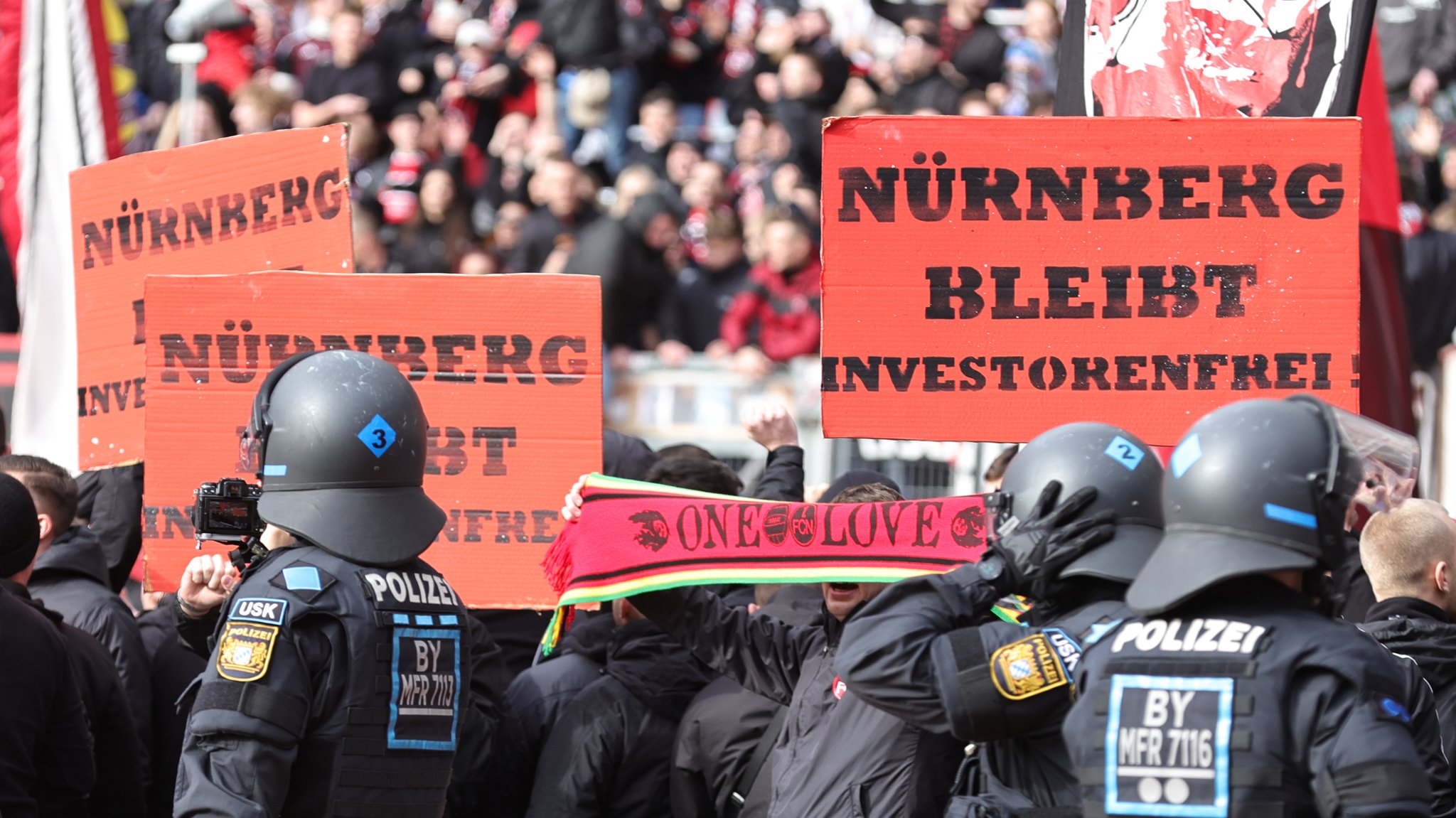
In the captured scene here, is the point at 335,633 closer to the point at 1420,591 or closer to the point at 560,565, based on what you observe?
the point at 560,565

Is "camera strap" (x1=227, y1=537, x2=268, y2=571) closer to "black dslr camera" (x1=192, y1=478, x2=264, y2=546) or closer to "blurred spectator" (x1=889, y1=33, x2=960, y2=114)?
"black dslr camera" (x1=192, y1=478, x2=264, y2=546)

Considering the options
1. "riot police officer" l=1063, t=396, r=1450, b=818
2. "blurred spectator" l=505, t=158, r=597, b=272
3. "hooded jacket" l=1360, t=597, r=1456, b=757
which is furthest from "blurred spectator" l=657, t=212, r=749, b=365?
"riot police officer" l=1063, t=396, r=1450, b=818

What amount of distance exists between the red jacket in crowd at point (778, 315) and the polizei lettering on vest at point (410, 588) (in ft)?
22.8

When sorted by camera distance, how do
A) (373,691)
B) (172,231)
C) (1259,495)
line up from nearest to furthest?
(1259,495) < (373,691) < (172,231)

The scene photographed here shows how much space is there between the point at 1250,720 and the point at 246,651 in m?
2.08

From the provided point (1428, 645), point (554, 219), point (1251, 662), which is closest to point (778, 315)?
point (554, 219)

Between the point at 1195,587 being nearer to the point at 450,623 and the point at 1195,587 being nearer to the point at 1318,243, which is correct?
the point at 450,623

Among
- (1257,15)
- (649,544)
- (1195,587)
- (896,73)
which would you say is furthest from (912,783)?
(896,73)

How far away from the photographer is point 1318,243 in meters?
5.21

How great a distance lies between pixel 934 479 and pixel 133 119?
1014 cm

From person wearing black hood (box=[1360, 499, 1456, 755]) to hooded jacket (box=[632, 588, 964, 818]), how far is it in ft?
4.59

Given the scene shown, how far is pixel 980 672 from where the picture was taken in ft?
12.9

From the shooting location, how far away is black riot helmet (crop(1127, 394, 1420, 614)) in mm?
3447

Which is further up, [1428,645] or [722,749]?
[1428,645]
